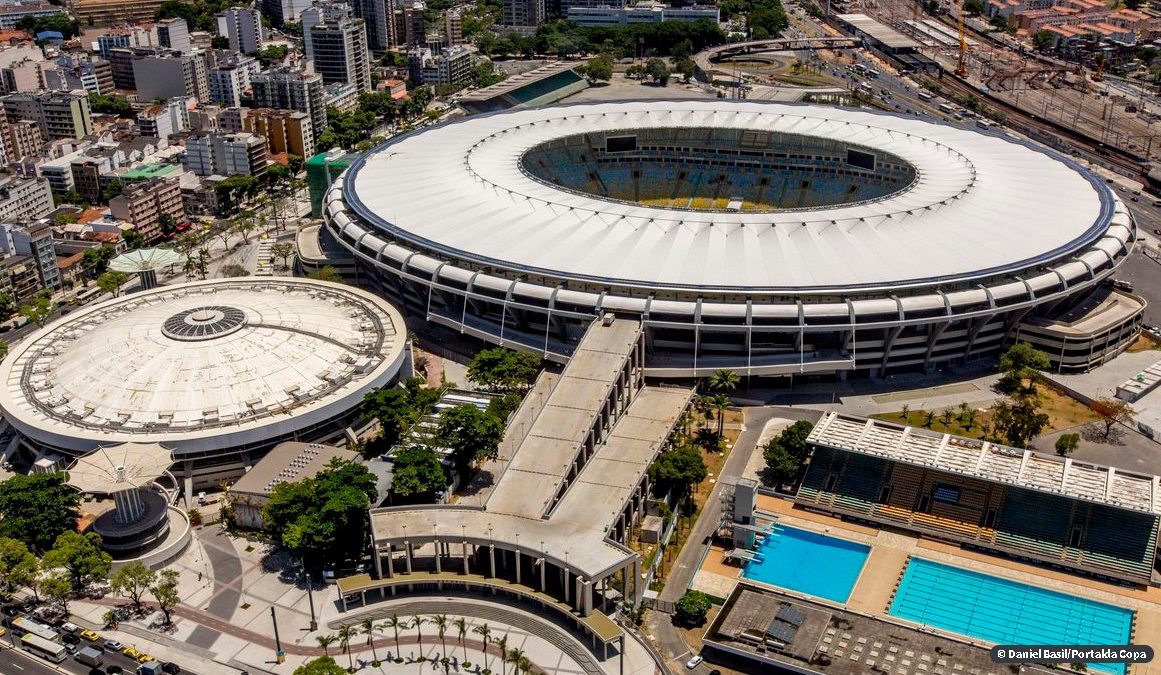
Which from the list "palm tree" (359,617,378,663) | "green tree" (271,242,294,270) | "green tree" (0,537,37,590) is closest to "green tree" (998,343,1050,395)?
"palm tree" (359,617,378,663)

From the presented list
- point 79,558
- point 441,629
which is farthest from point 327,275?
point 441,629

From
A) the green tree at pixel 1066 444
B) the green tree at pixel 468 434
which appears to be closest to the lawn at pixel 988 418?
the green tree at pixel 1066 444

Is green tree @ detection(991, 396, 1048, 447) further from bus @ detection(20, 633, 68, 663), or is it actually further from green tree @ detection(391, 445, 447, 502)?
bus @ detection(20, 633, 68, 663)

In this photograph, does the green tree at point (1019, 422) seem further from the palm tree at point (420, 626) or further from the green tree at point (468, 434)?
the palm tree at point (420, 626)

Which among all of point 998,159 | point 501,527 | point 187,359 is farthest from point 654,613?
point 998,159

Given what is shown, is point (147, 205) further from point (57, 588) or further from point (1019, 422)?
point (1019, 422)
